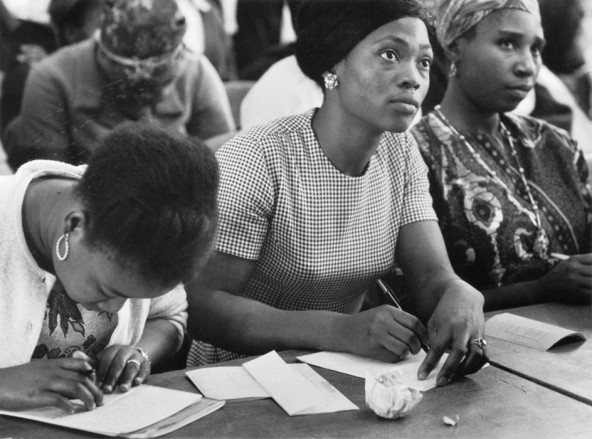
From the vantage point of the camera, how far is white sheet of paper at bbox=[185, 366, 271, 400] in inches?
49.1

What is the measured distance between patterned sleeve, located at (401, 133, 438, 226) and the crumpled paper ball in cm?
71

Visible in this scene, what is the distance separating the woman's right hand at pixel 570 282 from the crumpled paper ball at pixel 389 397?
0.87m

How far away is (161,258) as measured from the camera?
1120 mm

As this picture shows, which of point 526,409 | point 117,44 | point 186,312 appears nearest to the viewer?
point 526,409

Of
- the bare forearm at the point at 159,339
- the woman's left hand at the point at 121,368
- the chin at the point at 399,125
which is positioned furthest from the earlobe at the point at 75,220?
the chin at the point at 399,125

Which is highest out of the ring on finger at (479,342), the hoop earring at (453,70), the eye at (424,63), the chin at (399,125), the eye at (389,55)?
the eye at (389,55)

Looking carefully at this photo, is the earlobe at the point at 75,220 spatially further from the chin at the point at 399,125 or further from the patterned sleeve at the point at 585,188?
the patterned sleeve at the point at 585,188

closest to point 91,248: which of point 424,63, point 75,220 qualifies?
point 75,220

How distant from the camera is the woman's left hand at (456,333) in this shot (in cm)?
136

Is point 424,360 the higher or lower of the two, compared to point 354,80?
lower

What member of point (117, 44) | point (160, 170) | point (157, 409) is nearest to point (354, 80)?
point (160, 170)

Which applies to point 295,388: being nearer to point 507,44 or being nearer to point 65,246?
point 65,246

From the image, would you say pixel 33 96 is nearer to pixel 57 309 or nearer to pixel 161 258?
pixel 57 309

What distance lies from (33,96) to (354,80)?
5.03 ft
